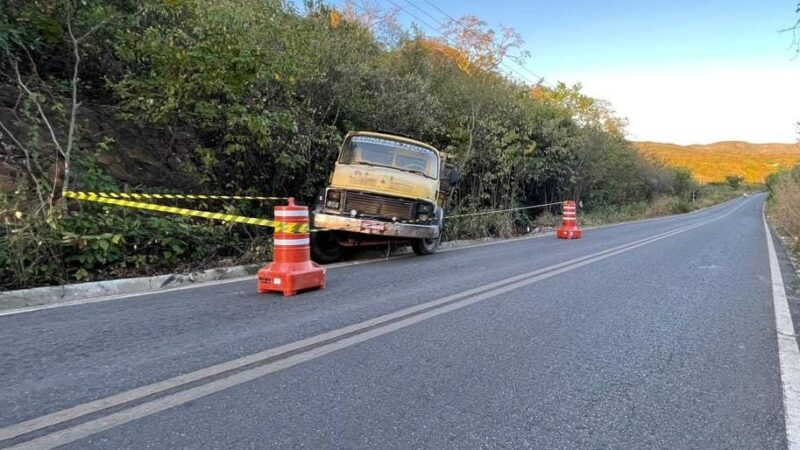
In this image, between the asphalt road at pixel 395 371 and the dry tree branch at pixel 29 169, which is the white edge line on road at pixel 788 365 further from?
the dry tree branch at pixel 29 169

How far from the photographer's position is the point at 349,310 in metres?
5.49

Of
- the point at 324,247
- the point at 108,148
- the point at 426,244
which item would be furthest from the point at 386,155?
the point at 108,148

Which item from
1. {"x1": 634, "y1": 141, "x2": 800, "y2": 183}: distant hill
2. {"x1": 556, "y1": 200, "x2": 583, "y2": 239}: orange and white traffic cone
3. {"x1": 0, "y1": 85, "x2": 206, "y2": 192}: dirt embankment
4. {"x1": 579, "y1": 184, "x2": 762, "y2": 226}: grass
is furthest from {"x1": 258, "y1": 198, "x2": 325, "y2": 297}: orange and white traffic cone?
{"x1": 634, "y1": 141, "x2": 800, "y2": 183}: distant hill

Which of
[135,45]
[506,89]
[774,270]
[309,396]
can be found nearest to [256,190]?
[135,45]

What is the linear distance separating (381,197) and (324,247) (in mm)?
1431

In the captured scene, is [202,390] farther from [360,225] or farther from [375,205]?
[375,205]

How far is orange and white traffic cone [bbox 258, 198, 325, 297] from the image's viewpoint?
20.5 feet

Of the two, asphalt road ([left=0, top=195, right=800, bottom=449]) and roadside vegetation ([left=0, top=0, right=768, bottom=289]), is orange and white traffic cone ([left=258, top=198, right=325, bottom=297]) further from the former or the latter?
roadside vegetation ([left=0, top=0, right=768, bottom=289])

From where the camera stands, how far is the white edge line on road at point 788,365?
300cm

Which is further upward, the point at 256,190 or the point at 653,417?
the point at 256,190

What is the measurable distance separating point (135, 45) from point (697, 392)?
9.48 m

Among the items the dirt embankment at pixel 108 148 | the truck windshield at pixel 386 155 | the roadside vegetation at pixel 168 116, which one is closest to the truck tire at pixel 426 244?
the truck windshield at pixel 386 155

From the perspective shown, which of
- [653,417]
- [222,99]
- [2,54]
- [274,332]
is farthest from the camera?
[222,99]

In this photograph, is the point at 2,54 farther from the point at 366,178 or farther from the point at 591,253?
the point at 591,253
